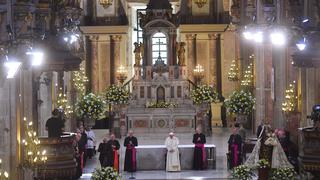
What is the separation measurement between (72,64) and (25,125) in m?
2.55

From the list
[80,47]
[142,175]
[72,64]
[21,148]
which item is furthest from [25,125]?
[80,47]

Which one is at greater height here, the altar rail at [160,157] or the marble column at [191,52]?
the marble column at [191,52]

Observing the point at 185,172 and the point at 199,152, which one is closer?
the point at 185,172

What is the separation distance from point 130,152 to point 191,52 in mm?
18053

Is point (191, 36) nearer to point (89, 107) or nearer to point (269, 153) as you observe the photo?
point (89, 107)

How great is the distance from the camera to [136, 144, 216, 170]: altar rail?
25375 mm

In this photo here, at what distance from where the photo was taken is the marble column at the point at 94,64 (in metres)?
42.1

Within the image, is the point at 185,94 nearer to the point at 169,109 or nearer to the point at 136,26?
the point at 169,109

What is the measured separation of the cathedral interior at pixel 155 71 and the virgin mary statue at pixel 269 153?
0.69 meters

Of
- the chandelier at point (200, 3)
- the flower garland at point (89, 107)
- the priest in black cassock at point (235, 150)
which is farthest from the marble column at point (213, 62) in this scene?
the priest in black cassock at point (235, 150)

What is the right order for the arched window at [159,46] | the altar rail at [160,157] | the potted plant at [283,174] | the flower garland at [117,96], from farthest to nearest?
the arched window at [159,46] < the flower garland at [117,96] < the altar rail at [160,157] < the potted plant at [283,174]

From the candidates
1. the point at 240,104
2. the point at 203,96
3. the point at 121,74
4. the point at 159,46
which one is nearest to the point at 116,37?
the point at 121,74

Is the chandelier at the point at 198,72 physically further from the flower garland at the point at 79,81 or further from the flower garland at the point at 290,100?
the flower garland at the point at 290,100

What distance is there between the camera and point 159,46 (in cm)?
3969
